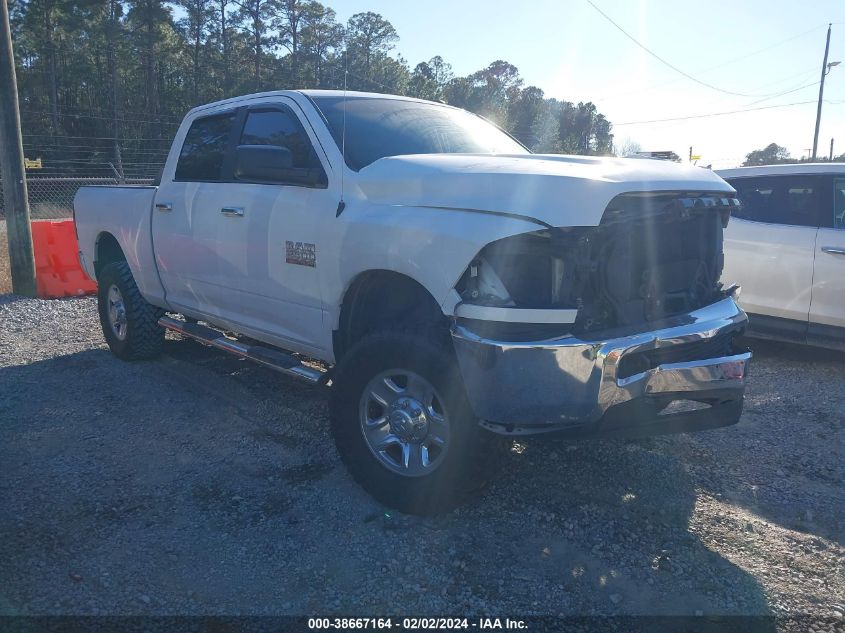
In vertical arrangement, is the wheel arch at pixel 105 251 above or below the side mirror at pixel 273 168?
below

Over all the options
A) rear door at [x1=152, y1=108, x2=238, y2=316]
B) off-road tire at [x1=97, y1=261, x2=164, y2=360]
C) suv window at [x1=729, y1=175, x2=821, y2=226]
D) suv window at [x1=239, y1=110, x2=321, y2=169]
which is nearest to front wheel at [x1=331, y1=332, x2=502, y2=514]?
suv window at [x1=239, y1=110, x2=321, y2=169]

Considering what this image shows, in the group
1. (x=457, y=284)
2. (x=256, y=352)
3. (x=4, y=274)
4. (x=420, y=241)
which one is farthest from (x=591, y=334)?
(x=4, y=274)

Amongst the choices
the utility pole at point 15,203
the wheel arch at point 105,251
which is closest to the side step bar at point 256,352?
the wheel arch at point 105,251

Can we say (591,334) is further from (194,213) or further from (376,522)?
(194,213)

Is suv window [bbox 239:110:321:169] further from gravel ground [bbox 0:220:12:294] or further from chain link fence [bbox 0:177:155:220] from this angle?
chain link fence [bbox 0:177:155:220]

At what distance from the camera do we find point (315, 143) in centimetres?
425

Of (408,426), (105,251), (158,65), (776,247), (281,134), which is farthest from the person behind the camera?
(158,65)

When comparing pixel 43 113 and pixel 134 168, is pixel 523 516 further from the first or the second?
pixel 43 113

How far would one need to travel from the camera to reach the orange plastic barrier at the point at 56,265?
935 centimetres

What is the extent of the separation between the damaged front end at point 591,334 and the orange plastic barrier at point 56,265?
7.74 metres

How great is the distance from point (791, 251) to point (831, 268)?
0.34 metres

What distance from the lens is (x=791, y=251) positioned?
6238 millimetres

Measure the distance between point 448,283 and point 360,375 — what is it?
75 cm

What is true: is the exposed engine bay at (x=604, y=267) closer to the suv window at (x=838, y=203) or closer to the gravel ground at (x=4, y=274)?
the suv window at (x=838, y=203)
